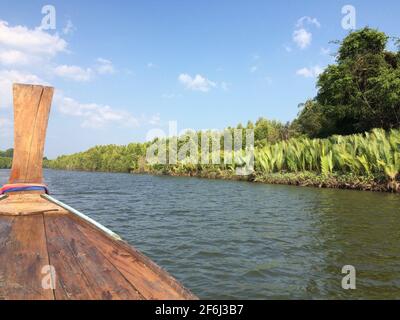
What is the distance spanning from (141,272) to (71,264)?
529mm

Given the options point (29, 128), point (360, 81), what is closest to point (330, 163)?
point (360, 81)

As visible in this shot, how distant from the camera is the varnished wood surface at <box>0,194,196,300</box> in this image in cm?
205

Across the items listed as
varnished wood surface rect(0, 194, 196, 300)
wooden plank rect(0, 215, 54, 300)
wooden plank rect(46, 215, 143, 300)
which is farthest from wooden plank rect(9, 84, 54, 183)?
wooden plank rect(46, 215, 143, 300)

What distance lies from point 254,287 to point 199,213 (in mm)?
6635

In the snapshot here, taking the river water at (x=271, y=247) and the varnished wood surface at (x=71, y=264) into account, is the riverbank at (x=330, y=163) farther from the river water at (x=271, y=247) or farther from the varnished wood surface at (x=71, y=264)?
the varnished wood surface at (x=71, y=264)

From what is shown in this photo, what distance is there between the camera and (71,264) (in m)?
2.45

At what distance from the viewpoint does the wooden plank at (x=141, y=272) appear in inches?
82.0

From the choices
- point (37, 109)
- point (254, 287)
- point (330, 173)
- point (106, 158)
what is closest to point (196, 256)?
point (254, 287)

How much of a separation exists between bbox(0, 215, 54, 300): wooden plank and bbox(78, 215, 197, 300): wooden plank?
467 mm

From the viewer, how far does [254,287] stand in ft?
15.2

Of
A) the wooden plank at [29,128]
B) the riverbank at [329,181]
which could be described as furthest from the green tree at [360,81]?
the wooden plank at [29,128]

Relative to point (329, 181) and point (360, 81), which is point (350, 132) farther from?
point (329, 181)

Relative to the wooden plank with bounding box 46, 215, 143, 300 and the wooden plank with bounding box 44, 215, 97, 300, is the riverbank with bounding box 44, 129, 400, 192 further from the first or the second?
the wooden plank with bounding box 44, 215, 97, 300

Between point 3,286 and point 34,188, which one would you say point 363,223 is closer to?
point 34,188
